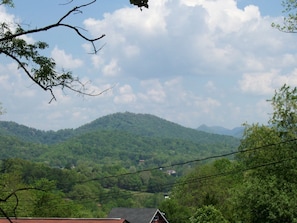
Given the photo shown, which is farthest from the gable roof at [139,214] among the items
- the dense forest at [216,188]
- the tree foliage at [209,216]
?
the tree foliage at [209,216]

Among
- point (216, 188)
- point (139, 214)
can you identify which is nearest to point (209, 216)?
point (139, 214)

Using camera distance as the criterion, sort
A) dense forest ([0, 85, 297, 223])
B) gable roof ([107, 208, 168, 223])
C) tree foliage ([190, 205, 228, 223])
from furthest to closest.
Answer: gable roof ([107, 208, 168, 223]) → tree foliage ([190, 205, 228, 223]) → dense forest ([0, 85, 297, 223])

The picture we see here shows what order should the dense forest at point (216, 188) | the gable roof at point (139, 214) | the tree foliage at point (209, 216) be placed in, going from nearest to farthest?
the dense forest at point (216, 188), the tree foliage at point (209, 216), the gable roof at point (139, 214)

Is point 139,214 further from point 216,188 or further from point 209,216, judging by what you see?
point 216,188

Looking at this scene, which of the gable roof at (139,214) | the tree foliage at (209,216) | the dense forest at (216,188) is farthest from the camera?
the gable roof at (139,214)

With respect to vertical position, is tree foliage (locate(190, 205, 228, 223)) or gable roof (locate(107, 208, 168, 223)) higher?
tree foliage (locate(190, 205, 228, 223))

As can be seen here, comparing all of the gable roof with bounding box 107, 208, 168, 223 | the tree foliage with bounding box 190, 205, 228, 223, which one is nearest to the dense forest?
the tree foliage with bounding box 190, 205, 228, 223

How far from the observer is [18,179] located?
6638cm

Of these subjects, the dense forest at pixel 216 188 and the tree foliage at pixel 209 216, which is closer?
the dense forest at pixel 216 188

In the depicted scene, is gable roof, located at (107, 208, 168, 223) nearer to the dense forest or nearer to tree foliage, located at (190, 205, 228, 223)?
the dense forest

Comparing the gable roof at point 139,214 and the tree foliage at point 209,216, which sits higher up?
the tree foliage at point 209,216

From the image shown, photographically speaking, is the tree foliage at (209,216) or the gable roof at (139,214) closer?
the tree foliage at (209,216)

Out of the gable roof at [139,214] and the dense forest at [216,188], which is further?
the gable roof at [139,214]

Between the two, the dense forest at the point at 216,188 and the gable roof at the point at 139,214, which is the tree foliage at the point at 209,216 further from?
the gable roof at the point at 139,214
